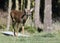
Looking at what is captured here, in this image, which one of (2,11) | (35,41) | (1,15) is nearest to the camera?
(35,41)

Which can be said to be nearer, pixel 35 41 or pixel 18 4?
pixel 35 41

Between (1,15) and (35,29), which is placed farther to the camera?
(1,15)

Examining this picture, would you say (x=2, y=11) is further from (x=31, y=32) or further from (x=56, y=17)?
(x=31, y=32)

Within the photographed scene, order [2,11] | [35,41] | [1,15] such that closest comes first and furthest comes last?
1. [35,41]
2. [1,15]
3. [2,11]

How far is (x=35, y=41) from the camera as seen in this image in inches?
550

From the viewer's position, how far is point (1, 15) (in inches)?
1110

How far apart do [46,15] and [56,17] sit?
26.7ft

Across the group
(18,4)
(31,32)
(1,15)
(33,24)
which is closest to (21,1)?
(18,4)

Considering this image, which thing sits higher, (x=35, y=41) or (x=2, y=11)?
(x=35, y=41)

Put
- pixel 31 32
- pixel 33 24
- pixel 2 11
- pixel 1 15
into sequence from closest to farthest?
pixel 31 32 → pixel 33 24 → pixel 1 15 → pixel 2 11

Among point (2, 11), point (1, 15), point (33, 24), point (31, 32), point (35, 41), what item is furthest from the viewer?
point (2, 11)

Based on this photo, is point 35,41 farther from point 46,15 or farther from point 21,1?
point 21,1

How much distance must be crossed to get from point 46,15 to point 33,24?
196 centimetres

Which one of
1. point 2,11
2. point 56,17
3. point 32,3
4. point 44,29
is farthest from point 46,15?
point 2,11
